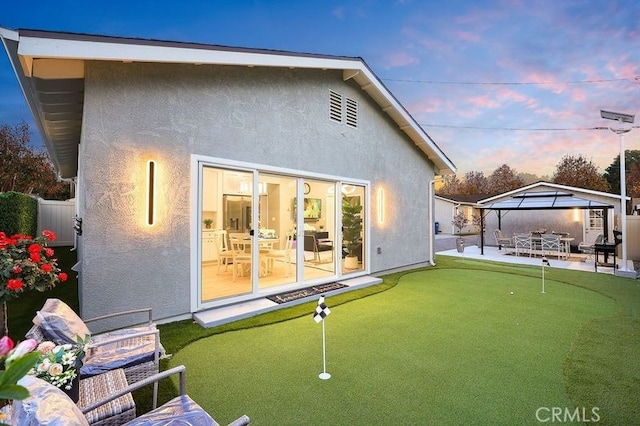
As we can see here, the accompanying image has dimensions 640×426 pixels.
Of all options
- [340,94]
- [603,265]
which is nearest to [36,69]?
[340,94]

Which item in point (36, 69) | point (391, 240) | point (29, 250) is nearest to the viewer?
point (29, 250)

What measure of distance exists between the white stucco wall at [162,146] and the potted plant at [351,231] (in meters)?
1.90

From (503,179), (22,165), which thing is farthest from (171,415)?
(503,179)

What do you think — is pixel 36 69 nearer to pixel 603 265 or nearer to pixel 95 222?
pixel 95 222

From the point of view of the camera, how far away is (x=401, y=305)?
6266 millimetres

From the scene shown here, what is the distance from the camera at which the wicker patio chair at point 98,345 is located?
2623mm

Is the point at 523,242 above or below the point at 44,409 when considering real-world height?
below

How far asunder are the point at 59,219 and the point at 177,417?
17747 mm

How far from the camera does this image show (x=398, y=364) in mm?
3764

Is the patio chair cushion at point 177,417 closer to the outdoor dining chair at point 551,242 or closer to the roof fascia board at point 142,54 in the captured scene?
the roof fascia board at point 142,54

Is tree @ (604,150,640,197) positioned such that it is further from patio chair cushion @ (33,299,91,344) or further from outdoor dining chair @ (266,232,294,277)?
patio chair cushion @ (33,299,91,344)

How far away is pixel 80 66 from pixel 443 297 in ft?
26.0

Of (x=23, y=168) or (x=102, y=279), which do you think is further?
(x=23, y=168)

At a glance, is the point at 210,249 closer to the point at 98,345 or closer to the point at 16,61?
the point at 16,61
